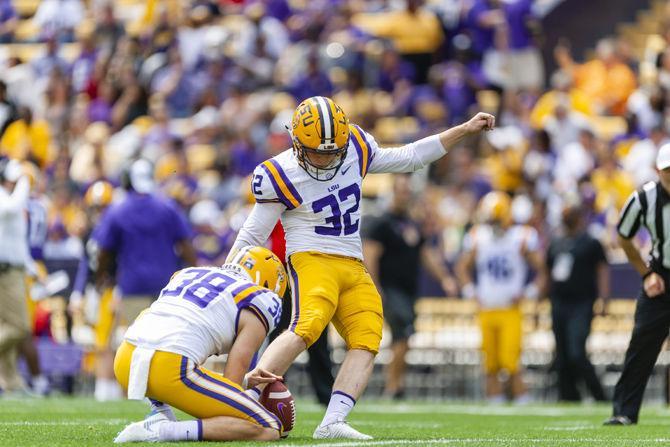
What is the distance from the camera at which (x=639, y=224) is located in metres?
9.80

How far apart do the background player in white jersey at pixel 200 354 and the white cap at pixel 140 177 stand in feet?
19.8

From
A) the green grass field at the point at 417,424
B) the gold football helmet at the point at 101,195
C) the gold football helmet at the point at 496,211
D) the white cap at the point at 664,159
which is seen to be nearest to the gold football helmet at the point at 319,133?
the green grass field at the point at 417,424

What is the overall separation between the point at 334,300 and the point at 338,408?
57cm

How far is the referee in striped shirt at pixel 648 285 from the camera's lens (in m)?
9.68

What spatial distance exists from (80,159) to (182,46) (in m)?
2.63

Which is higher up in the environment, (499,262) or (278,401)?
(499,262)

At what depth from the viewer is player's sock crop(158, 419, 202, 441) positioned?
291 inches

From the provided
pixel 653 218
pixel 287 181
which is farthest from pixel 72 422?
pixel 653 218

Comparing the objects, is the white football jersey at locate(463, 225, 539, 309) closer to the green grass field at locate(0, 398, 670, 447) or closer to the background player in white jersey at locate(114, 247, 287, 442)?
the green grass field at locate(0, 398, 670, 447)

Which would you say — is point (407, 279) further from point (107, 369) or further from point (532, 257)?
point (107, 369)

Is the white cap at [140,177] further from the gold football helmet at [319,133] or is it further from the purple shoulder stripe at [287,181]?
the gold football helmet at [319,133]

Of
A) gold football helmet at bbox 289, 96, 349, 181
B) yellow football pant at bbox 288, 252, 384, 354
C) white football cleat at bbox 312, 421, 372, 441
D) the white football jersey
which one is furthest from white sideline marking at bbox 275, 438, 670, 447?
the white football jersey

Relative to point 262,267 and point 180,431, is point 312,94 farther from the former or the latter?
point 180,431

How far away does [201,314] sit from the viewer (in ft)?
24.0
